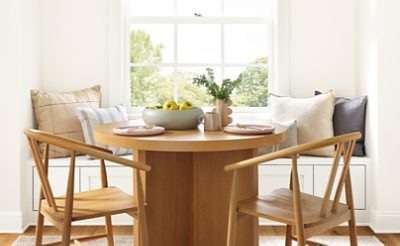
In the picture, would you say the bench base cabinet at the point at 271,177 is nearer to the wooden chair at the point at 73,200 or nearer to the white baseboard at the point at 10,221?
the white baseboard at the point at 10,221

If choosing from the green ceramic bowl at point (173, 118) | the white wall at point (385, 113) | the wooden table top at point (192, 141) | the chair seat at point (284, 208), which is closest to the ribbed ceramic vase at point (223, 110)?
the green ceramic bowl at point (173, 118)

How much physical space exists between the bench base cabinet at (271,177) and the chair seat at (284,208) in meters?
1.34

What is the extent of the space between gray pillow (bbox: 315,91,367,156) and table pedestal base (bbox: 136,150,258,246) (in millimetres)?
1638

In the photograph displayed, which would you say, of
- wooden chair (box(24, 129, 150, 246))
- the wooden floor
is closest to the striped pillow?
the wooden floor

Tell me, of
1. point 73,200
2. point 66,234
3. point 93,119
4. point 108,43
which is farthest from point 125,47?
point 66,234

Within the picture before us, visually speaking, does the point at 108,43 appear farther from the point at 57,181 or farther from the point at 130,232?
the point at 130,232

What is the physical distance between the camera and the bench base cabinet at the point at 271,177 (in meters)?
4.08

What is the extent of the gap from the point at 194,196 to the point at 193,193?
0.02 meters

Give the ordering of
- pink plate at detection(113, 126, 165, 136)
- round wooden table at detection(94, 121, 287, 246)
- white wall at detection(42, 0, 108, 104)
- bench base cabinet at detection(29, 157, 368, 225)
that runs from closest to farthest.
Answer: pink plate at detection(113, 126, 165, 136) → round wooden table at detection(94, 121, 287, 246) → bench base cabinet at detection(29, 157, 368, 225) → white wall at detection(42, 0, 108, 104)

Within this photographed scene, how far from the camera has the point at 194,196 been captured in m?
2.93

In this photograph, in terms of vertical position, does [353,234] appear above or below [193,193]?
below

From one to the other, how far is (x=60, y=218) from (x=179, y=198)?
74 cm

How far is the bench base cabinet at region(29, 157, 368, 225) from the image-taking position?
13.4 feet

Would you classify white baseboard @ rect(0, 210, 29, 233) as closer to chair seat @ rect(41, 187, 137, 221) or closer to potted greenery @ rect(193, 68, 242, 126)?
chair seat @ rect(41, 187, 137, 221)
